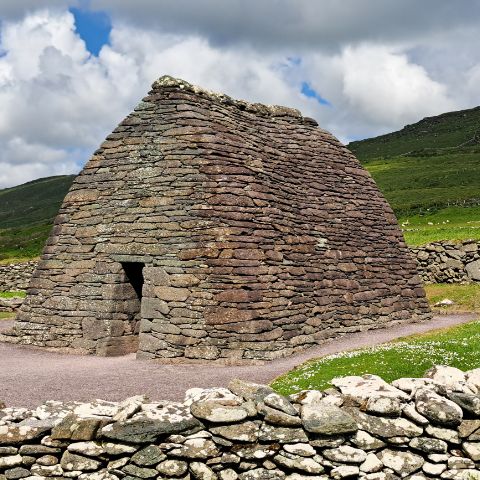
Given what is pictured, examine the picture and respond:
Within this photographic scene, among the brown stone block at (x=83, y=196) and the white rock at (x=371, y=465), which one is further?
the brown stone block at (x=83, y=196)

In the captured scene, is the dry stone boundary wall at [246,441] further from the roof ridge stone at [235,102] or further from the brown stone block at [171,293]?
the roof ridge stone at [235,102]

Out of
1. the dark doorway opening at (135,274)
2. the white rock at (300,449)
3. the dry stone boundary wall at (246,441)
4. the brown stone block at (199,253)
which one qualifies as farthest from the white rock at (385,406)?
the dark doorway opening at (135,274)

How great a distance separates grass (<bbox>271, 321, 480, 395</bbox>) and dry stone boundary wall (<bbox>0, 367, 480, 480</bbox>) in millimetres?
2707

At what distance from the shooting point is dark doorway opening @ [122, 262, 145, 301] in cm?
1625

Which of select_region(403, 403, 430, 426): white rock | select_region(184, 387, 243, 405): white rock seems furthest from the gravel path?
select_region(403, 403, 430, 426): white rock

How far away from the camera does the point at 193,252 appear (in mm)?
15141

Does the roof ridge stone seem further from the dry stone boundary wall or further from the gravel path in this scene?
the dry stone boundary wall

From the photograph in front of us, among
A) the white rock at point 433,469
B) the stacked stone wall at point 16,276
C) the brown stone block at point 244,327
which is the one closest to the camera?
the white rock at point 433,469

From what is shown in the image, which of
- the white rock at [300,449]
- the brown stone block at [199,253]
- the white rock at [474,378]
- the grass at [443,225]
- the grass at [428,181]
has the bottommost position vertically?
the white rock at [300,449]

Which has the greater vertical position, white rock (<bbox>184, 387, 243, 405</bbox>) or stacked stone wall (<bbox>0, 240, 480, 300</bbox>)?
stacked stone wall (<bbox>0, 240, 480, 300</bbox>)

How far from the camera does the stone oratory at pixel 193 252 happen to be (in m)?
14.9

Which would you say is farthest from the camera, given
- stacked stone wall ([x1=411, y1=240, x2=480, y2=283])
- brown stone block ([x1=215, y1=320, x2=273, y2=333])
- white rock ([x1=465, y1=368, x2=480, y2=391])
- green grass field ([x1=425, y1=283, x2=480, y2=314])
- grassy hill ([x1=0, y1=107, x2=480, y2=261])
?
grassy hill ([x1=0, y1=107, x2=480, y2=261])

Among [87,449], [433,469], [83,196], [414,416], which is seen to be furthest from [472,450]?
[83,196]

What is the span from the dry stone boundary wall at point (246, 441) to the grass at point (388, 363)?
271 cm
